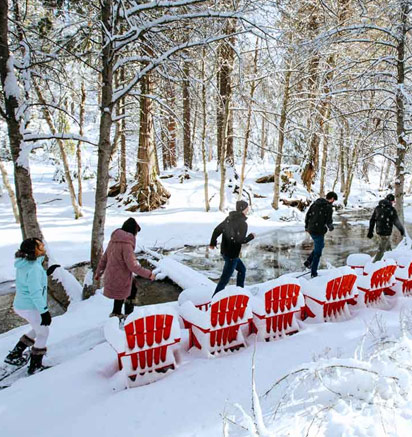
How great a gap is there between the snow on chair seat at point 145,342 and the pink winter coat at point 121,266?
3.54 ft

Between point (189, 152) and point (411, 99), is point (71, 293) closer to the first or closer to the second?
point (411, 99)

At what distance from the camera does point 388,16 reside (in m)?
9.08

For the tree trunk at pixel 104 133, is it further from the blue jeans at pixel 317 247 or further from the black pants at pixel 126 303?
the blue jeans at pixel 317 247

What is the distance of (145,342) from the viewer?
3.56 metres

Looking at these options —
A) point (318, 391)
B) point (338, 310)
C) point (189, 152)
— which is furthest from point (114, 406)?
point (189, 152)

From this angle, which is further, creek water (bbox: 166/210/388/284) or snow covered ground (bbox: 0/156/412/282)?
Result: snow covered ground (bbox: 0/156/412/282)

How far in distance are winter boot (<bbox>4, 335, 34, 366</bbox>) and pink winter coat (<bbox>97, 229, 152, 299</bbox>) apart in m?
1.17

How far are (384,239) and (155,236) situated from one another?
325 inches

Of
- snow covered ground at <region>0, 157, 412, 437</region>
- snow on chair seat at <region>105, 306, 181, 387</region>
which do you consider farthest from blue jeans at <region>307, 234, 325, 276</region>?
snow on chair seat at <region>105, 306, 181, 387</region>

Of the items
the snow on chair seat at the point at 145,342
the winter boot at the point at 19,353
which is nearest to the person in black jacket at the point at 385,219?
the snow on chair seat at the point at 145,342

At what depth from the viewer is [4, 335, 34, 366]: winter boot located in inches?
163

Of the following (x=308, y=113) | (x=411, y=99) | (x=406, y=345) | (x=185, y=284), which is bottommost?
(x=185, y=284)

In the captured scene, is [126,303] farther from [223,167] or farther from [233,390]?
[223,167]

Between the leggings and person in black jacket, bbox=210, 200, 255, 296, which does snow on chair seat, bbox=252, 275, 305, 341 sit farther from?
the leggings
